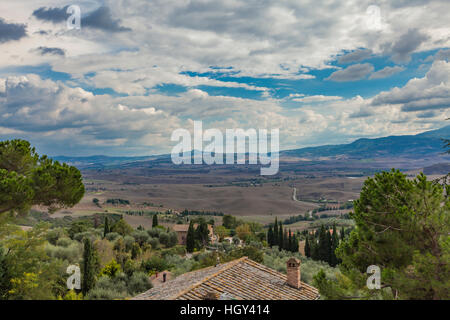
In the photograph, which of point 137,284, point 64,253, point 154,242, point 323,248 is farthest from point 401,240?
point 154,242

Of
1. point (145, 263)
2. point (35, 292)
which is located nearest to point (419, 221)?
point (35, 292)

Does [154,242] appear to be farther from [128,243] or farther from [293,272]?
[293,272]

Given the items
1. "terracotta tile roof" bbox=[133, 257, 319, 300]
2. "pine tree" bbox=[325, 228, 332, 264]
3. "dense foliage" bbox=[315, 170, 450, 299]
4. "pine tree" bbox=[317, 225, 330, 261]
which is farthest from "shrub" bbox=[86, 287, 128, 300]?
"pine tree" bbox=[317, 225, 330, 261]

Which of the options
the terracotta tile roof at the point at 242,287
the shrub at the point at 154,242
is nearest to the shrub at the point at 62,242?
the shrub at the point at 154,242

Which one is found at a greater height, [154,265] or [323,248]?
[154,265]

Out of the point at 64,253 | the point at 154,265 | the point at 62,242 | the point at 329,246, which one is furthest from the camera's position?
the point at 329,246

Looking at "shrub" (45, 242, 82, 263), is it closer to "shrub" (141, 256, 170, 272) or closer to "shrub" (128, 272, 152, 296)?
"shrub" (141, 256, 170, 272)

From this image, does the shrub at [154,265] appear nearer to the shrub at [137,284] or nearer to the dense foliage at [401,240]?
the shrub at [137,284]

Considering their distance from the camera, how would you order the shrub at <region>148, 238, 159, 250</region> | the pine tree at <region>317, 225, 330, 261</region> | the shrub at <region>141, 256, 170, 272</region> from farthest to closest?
the shrub at <region>148, 238, 159, 250</region> < the pine tree at <region>317, 225, 330, 261</region> < the shrub at <region>141, 256, 170, 272</region>
